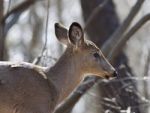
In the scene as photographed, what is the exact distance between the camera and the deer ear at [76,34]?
10.2 meters

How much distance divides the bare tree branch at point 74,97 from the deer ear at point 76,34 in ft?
7.13

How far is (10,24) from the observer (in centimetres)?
1388

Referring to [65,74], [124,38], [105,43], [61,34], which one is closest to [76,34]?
[61,34]

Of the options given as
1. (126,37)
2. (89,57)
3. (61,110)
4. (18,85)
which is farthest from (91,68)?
(126,37)

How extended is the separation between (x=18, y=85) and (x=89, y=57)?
4.09 ft

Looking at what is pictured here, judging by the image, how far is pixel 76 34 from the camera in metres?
10.3

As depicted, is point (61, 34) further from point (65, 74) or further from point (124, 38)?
point (124, 38)

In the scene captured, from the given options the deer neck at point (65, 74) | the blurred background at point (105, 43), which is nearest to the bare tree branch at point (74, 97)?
the blurred background at point (105, 43)

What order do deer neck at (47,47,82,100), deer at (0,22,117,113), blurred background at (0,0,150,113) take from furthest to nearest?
blurred background at (0,0,150,113), deer neck at (47,47,82,100), deer at (0,22,117,113)

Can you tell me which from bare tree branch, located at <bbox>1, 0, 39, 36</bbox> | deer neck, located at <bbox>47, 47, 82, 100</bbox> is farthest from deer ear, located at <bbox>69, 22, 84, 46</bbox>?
bare tree branch, located at <bbox>1, 0, 39, 36</bbox>

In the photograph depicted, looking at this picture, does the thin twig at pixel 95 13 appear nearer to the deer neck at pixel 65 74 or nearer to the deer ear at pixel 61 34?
the deer ear at pixel 61 34

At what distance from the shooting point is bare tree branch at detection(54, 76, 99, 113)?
12.6 meters

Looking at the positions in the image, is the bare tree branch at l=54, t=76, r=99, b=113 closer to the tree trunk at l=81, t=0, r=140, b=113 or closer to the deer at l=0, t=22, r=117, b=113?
the tree trunk at l=81, t=0, r=140, b=113

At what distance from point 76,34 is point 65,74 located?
0.55 metres
